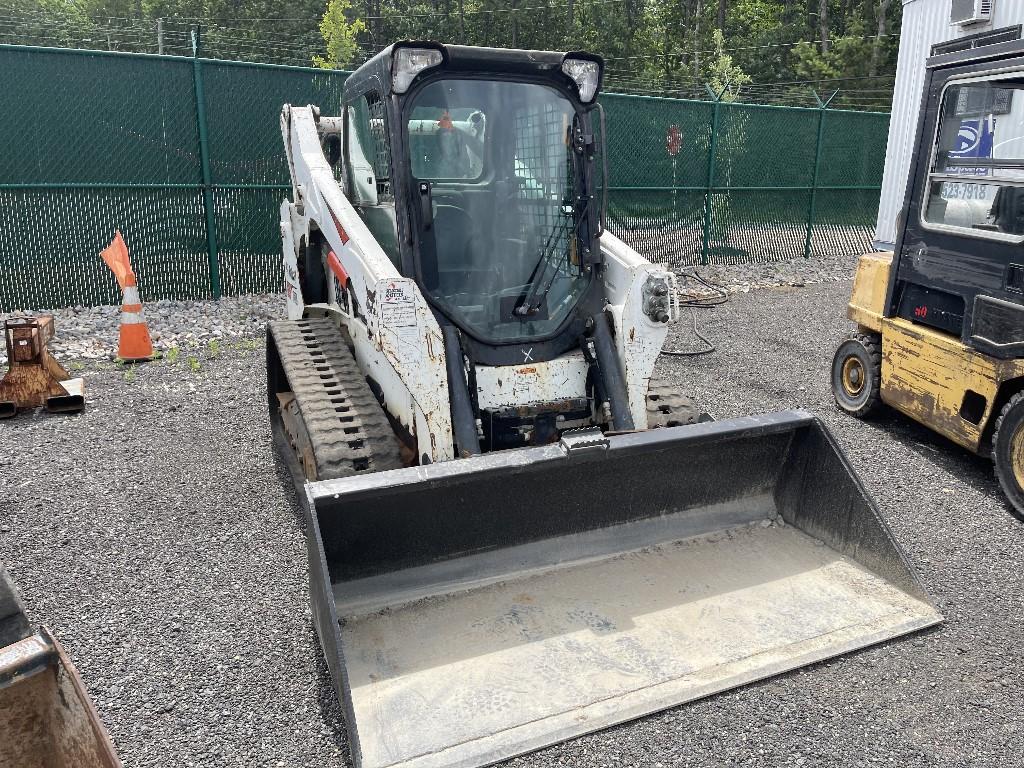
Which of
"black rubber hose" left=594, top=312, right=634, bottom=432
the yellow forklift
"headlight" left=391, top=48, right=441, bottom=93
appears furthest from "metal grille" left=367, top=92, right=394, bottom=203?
the yellow forklift

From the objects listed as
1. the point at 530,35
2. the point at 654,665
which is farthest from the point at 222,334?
the point at 530,35

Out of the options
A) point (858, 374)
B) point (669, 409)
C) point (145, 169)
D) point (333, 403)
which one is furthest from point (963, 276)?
point (145, 169)

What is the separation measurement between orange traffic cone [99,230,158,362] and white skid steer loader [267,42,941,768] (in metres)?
3.01

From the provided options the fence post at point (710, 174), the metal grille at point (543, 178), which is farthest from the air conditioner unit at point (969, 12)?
the metal grille at point (543, 178)

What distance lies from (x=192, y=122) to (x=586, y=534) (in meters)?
6.83

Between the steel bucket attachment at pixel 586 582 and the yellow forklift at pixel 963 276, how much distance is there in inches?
59.6

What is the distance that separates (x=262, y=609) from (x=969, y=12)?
37.8 feet

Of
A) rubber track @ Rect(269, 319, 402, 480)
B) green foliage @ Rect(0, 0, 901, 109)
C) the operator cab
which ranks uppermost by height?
green foliage @ Rect(0, 0, 901, 109)

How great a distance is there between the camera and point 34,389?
5.77 m

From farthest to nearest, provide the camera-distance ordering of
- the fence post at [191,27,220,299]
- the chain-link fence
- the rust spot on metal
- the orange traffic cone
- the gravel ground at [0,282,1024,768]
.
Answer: the chain-link fence < the fence post at [191,27,220,299] < the orange traffic cone < the gravel ground at [0,282,1024,768] < the rust spot on metal

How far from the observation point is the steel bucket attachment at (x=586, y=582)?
2.79 m

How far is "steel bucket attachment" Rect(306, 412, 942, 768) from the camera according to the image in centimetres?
279

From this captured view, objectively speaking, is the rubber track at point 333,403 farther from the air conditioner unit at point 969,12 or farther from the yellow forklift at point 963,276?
the air conditioner unit at point 969,12

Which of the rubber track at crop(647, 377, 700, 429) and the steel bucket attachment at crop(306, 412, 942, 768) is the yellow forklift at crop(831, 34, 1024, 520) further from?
the rubber track at crop(647, 377, 700, 429)
